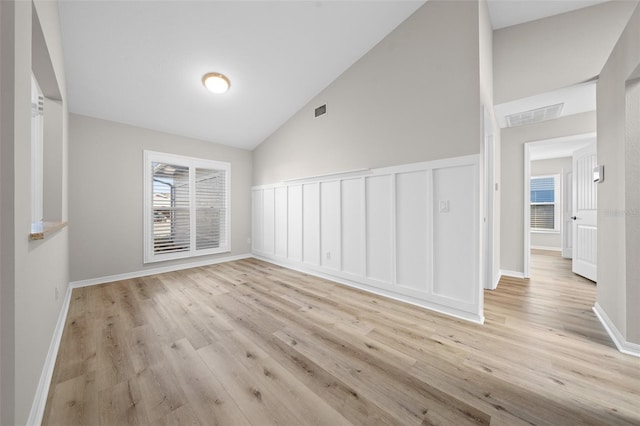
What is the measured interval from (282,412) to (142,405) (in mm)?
792

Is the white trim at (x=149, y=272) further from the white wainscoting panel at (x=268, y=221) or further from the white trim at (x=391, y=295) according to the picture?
the white trim at (x=391, y=295)

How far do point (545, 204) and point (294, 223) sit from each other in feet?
22.2

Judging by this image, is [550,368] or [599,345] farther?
[599,345]

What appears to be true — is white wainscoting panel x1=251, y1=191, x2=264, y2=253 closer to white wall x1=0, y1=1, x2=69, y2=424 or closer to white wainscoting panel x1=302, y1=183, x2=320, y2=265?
white wainscoting panel x1=302, y1=183, x2=320, y2=265

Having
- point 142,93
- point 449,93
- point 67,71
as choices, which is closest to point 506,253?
point 449,93

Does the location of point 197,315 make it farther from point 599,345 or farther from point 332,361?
point 599,345

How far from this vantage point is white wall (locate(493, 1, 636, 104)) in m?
2.45

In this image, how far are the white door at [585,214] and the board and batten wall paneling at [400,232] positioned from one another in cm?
273

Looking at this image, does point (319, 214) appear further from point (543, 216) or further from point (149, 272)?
point (543, 216)

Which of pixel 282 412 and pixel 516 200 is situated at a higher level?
pixel 516 200

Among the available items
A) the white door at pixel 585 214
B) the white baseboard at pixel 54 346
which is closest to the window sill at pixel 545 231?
the white door at pixel 585 214

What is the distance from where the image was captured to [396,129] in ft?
9.18

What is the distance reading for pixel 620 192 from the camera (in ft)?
6.08

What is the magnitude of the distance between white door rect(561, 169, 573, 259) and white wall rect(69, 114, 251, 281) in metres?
8.21
